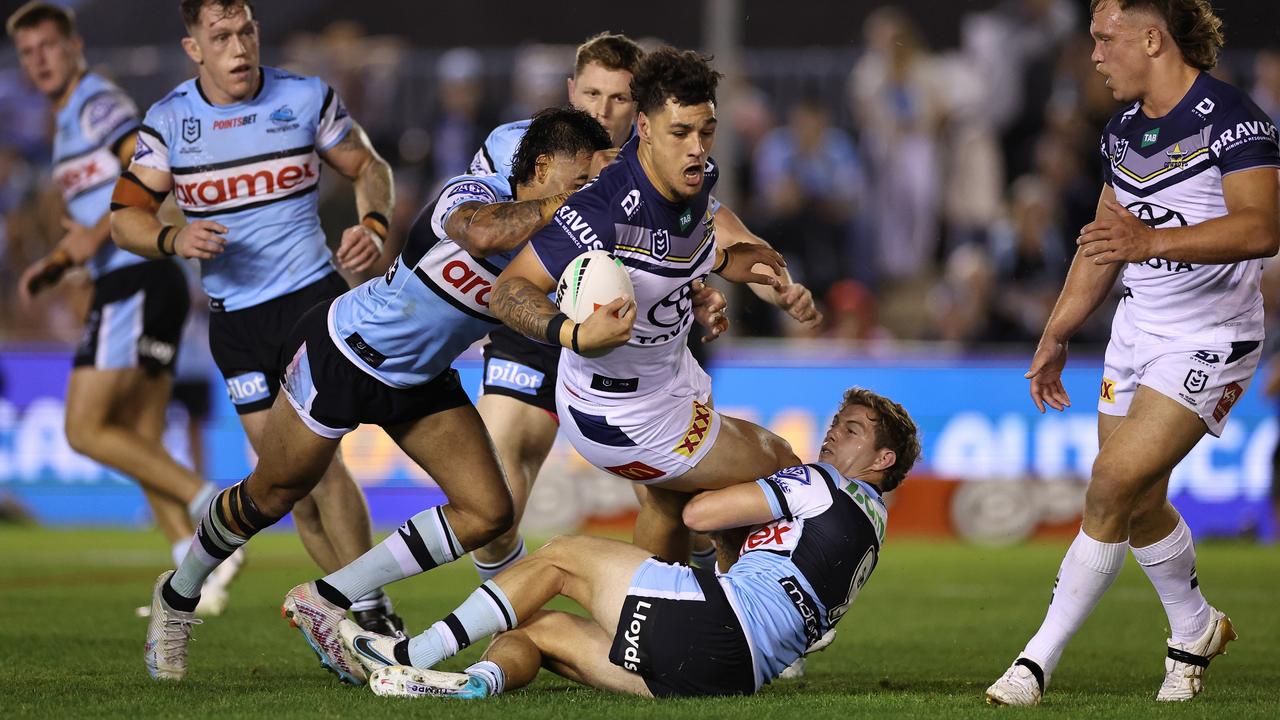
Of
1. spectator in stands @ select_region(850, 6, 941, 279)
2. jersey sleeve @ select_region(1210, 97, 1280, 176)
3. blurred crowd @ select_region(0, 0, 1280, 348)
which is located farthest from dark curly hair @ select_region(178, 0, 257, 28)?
spectator in stands @ select_region(850, 6, 941, 279)

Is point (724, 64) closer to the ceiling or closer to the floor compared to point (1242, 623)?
closer to the ceiling

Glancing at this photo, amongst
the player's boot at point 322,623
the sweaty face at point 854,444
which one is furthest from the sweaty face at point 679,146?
the player's boot at point 322,623

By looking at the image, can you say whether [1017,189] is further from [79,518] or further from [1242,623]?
[79,518]

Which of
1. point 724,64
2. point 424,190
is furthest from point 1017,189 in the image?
point 424,190

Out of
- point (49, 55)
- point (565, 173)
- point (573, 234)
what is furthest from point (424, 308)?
point (49, 55)

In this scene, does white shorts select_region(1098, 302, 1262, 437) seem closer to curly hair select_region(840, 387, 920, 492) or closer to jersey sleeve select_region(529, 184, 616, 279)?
curly hair select_region(840, 387, 920, 492)

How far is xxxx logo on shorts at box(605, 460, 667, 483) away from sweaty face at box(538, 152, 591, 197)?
1101mm

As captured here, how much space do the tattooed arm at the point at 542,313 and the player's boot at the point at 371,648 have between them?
1.34 metres

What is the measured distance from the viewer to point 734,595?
5.67 m

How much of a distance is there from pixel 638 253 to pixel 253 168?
8.72 feet

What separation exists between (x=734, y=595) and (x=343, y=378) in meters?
1.82

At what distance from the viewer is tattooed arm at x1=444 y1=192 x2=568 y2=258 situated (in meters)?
5.87

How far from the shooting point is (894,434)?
6.15 metres

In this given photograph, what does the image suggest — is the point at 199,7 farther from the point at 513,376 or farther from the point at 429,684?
the point at 429,684
